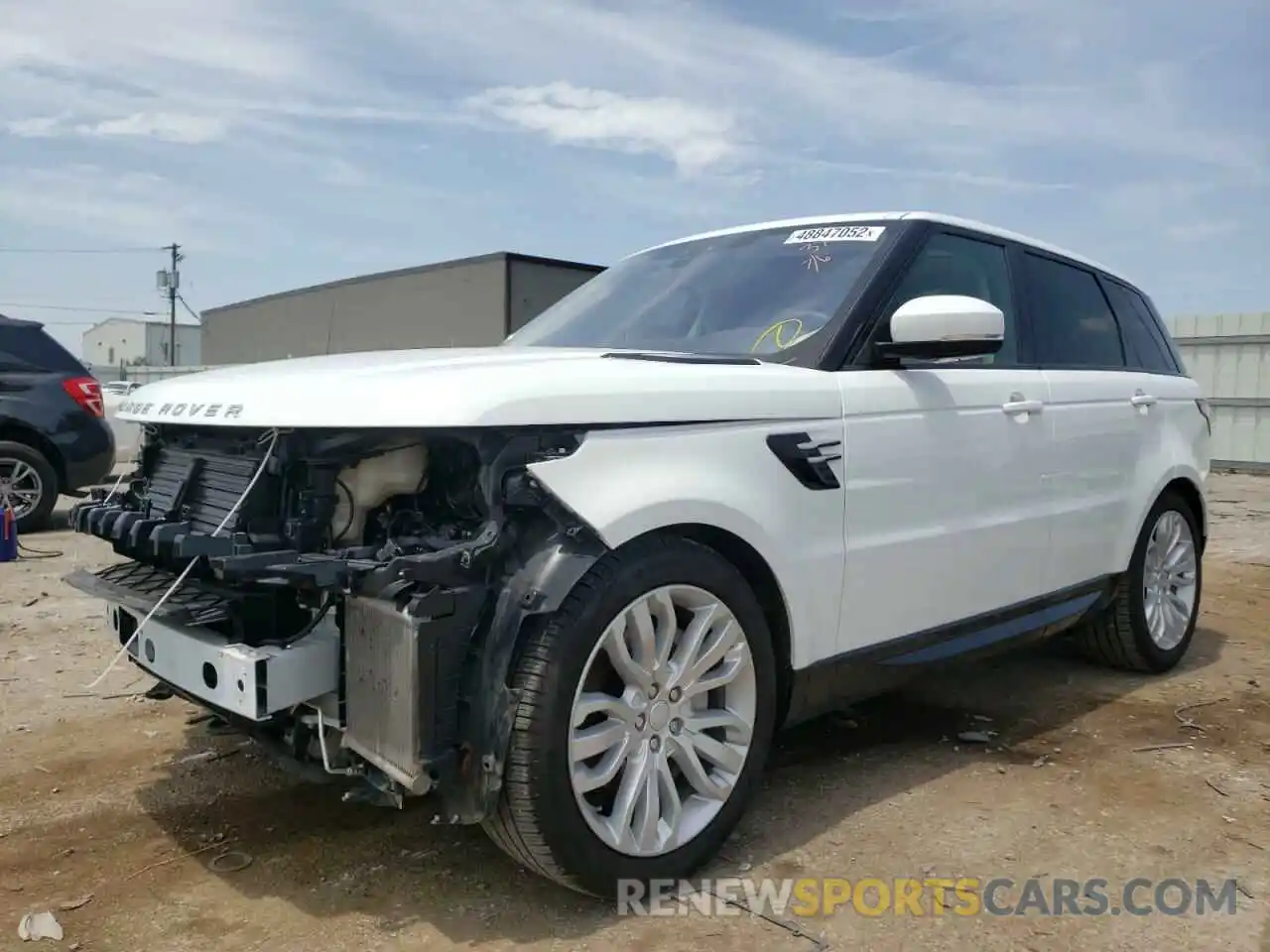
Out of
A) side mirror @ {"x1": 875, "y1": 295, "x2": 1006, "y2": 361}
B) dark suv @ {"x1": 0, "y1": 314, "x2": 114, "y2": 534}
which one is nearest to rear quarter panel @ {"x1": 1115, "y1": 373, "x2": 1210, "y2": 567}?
side mirror @ {"x1": 875, "y1": 295, "x2": 1006, "y2": 361}

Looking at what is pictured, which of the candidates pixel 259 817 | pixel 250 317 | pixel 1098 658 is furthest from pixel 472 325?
pixel 259 817

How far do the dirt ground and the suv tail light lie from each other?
15.1 feet

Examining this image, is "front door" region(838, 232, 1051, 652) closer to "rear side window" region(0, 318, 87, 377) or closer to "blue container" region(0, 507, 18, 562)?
"blue container" region(0, 507, 18, 562)

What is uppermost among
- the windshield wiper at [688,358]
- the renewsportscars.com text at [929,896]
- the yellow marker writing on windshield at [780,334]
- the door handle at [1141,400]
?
the yellow marker writing on windshield at [780,334]

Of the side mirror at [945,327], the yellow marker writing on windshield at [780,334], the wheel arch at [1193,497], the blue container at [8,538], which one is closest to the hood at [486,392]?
the yellow marker writing on windshield at [780,334]

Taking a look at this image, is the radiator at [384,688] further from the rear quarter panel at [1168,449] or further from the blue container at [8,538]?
the blue container at [8,538]

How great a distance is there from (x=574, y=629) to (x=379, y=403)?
66 cm

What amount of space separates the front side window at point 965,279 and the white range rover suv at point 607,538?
0.06 ft

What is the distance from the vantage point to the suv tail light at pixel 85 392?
28.9 feet

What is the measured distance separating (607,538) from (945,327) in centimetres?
129

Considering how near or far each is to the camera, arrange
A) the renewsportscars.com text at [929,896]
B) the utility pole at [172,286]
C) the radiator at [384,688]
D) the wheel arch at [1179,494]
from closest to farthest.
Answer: the radiator at [384,688] → the renewsportscars.com text at [929,896] → the wheel arch at [1179,494] → the utility pole at [172,286]

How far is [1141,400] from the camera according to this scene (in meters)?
4.63

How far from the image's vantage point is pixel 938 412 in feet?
11.2

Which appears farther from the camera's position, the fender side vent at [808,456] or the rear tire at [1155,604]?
the rear tire at [1155,604]
